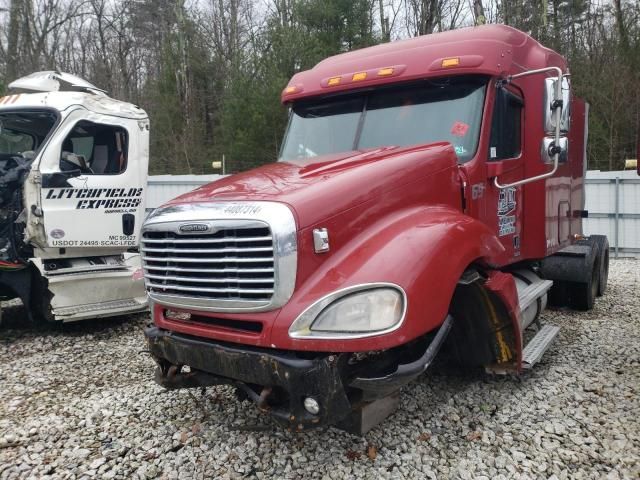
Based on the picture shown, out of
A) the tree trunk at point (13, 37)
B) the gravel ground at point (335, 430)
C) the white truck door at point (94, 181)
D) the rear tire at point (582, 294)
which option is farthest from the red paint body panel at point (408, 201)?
the tree trunk at point (13, 37)

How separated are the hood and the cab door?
66 cm

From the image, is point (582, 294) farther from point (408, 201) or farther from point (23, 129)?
point (23, 129)

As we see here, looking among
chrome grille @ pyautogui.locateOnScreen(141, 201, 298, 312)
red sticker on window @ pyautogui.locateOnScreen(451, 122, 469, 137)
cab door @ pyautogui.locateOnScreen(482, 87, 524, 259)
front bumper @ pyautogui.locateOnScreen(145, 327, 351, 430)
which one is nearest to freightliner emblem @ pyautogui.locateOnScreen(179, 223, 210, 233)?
chrome grille @ pyautogui.locateOnScreen(141, 201, 298, 312)

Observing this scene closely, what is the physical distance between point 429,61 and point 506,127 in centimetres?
85

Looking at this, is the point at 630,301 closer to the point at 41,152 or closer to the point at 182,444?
the point at 182,444

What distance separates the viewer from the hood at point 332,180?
3062 mm

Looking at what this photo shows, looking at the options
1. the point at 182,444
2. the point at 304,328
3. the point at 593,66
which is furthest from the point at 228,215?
the point at 593,66

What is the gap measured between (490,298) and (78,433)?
3.02 metres

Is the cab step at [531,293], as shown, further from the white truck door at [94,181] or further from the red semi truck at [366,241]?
the white truck door at [94,181]

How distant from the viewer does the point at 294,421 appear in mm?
2871

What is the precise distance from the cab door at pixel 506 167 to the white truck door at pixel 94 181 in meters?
4.25

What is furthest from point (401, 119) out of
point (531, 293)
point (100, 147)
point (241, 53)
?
point (241, 53)

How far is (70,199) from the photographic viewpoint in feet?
19.7

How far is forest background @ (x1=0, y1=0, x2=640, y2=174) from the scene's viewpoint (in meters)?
17.3
